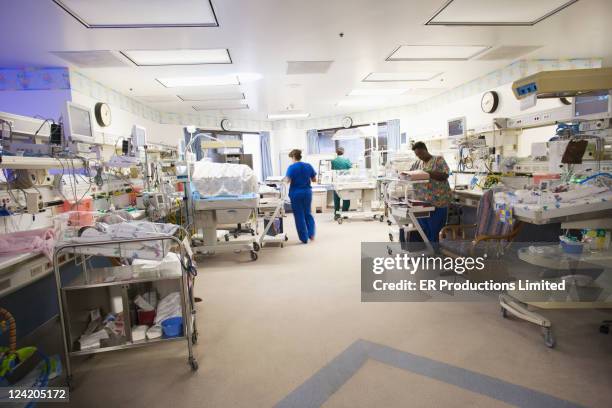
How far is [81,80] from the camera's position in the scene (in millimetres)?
4734

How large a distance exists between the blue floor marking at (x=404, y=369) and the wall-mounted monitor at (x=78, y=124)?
2.50 metres

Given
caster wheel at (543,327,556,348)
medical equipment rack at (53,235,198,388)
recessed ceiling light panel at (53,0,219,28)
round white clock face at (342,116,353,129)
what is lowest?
caster wheel at (543,327,556,348)

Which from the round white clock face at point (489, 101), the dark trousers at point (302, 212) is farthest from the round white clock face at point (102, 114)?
the round white clock face at point (489, 101)

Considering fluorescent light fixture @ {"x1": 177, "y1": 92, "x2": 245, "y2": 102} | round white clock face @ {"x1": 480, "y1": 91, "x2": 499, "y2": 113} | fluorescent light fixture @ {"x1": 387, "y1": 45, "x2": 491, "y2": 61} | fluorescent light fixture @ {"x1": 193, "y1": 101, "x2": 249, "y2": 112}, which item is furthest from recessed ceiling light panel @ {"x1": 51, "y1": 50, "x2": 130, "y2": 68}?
round white clock face @ {"x1": 480, "y1": 91, "x2": 499, "y2": 113}

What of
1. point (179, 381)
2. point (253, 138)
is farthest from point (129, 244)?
point (253, 138)

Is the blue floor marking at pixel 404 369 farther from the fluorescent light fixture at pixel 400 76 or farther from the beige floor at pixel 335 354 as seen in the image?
the fluorescent light fixture at pixel 400 76

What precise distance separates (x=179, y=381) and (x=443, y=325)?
1.94 meters

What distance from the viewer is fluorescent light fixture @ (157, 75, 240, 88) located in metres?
5.18

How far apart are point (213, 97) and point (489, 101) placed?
189 inches

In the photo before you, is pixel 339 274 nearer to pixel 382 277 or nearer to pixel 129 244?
pixel 382 277

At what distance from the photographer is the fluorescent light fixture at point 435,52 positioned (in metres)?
4.21

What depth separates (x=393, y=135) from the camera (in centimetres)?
853

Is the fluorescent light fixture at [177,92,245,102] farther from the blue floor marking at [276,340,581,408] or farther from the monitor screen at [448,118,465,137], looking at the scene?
the blue floor marking at [276,340,581,408]

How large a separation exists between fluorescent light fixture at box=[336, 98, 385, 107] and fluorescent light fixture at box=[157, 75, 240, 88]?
2805mm
